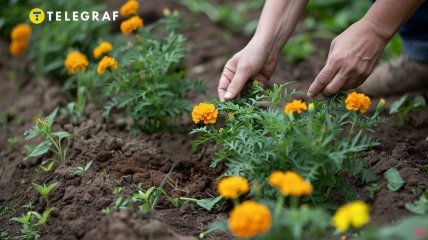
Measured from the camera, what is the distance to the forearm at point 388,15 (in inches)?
94.0

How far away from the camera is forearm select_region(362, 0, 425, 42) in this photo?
239cm

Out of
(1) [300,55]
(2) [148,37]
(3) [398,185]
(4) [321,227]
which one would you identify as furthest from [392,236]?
(1) [300,55]

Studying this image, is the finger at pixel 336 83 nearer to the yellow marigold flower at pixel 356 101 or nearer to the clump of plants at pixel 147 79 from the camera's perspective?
the yellow marigold flower at pixel 356 101

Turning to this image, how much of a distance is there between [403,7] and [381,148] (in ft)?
2.73

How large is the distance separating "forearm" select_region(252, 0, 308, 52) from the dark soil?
0.63 m

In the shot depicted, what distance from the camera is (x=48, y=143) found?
9.50ft

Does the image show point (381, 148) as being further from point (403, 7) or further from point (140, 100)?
point (140, 100)

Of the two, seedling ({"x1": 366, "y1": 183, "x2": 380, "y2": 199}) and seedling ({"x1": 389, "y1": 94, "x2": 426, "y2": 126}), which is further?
seedling ({"x1": 389, "y1": 94, "x2": 426, "y2": 126})

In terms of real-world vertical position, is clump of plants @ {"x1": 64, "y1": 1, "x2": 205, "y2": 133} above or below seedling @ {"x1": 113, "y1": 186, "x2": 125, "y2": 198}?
above

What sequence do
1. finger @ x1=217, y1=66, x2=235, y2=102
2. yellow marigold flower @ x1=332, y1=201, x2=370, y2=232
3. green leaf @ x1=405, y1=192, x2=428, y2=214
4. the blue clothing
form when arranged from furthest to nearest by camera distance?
the blue clothing → finger @ x1=217, y1=66, x2=235, y2=102 → green leaf @ x1=405, y1=192, x2=428, y2=214 → yellow marigold flower @ x1=332, y1=201, x2=370, y2=232

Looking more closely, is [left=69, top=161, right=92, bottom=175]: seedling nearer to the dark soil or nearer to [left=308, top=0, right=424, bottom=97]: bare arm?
the dark soil

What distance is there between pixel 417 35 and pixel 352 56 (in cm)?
120

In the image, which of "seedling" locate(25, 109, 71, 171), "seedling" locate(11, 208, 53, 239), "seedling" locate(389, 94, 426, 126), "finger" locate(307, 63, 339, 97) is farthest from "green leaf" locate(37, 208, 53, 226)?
"seedling" locate(389, 94, 426, 126)

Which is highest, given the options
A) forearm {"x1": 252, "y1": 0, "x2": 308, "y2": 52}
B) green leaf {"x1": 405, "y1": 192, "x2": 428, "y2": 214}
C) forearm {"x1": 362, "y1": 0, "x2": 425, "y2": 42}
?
forearm {"x1": 362, "y1": 0, "x2": 425, "y2": 42}
